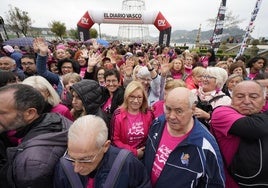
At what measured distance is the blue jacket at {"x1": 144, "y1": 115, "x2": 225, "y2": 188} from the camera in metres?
1.59

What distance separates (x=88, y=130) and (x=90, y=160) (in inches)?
8.5

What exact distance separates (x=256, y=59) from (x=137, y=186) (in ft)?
16.7

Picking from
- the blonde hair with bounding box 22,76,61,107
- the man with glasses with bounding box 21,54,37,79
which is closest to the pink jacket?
the blonde hair with bounding box 22,76,61,107

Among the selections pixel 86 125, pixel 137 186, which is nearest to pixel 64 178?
pixel 86 125

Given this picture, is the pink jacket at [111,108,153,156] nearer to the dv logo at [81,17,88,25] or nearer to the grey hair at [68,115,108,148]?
the grey hair at [68,115,108,148]

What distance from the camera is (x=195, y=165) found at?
1.62 metres

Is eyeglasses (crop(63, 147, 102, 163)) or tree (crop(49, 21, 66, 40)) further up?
tree (crop(49, 21, 66, 40))

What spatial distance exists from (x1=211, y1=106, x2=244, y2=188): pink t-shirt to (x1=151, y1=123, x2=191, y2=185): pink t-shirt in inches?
→ 11.8

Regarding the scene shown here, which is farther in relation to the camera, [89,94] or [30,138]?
[89,94]

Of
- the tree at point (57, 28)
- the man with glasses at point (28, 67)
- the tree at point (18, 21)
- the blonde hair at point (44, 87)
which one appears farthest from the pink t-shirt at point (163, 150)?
the tree at point (57, 28)

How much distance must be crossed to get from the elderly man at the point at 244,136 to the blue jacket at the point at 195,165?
0.46ft

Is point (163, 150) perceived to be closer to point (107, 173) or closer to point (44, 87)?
point (107, 173)

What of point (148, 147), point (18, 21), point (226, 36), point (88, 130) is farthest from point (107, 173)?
point (226, 36)

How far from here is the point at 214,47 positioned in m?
9.54
